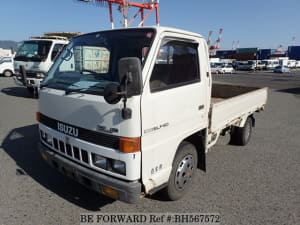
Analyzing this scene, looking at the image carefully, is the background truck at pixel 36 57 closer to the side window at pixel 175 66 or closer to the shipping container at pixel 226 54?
the side window at pixel 175 66

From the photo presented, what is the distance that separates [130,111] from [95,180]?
0.89m

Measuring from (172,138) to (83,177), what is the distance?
1.09 metres

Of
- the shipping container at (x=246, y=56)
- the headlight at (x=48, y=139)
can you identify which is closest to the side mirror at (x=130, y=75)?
the headlight at (x=48, y=139)

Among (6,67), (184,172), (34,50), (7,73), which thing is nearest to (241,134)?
(184,172)

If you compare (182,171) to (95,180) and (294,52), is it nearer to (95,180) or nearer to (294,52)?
(95,180)

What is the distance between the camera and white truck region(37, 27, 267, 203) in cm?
219

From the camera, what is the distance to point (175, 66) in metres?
2.82

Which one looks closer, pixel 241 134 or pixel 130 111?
pixel 130 111

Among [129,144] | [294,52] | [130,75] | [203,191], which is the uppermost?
[294,52]

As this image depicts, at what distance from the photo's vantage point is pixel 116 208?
2.90m

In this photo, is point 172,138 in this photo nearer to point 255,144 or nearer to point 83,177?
point 83,177

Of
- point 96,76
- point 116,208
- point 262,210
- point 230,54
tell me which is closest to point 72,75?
point 96,76

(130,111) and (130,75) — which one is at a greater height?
(130,75)

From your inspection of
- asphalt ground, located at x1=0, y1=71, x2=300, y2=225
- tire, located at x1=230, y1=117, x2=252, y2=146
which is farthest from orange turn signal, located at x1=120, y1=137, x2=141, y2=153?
tire, located at x1=230, y1=117, x2=252, y2=146
